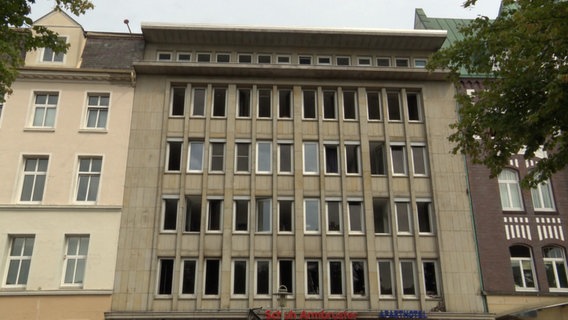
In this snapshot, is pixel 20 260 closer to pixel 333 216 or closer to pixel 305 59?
pixel 333 216

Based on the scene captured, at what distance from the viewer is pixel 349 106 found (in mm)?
27141

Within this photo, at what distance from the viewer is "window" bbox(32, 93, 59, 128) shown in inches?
1004

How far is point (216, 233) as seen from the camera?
A: 78.9 ft

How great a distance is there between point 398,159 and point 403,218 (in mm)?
3108

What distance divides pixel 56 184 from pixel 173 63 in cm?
833

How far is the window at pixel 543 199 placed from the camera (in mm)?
25031

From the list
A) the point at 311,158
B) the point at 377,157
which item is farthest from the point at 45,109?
the point at 377,157

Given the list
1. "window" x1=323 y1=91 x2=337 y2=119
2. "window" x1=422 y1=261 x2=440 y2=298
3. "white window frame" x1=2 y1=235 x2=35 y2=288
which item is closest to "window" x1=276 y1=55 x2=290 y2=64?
"window" x1=323 y1=91 x2=337 y2=119

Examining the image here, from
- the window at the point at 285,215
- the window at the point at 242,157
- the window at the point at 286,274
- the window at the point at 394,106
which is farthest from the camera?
the window at the point at 394,106

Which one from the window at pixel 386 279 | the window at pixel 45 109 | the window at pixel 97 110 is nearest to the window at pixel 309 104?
the window at pixel 386 279

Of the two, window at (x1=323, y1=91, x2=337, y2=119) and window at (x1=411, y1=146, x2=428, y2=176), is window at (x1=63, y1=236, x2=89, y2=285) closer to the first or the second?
window at (x1=323, y1=91, x2=337, y2=119)

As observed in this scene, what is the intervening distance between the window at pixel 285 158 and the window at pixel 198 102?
453cm

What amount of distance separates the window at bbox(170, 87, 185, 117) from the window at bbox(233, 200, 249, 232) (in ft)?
19.1

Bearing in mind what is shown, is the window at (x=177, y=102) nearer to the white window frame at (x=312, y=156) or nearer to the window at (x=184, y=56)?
the window at (x=184, y=56)
